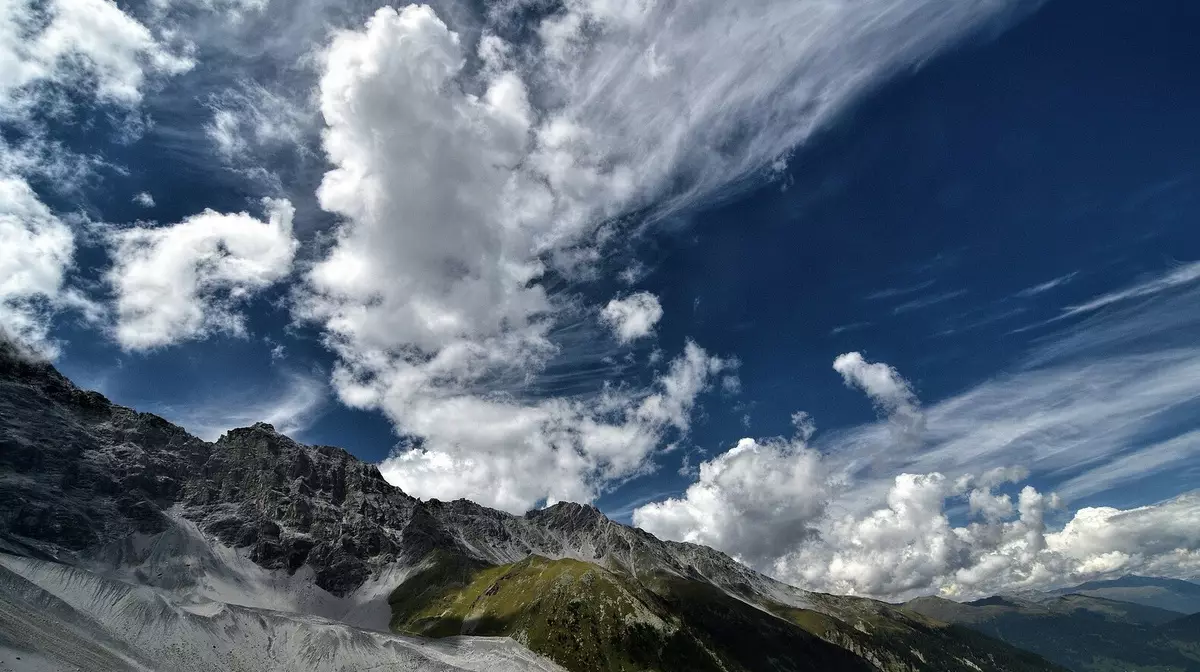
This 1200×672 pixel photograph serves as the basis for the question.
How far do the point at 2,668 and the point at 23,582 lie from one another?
9662 centimetres

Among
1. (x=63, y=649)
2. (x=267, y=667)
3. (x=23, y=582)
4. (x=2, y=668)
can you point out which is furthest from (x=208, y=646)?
(x=2, y=668)

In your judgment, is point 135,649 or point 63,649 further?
point 135,649

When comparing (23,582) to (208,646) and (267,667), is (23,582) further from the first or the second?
(267,667)

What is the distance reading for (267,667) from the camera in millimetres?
199875

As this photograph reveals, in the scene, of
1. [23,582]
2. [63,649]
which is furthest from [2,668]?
[23,582]

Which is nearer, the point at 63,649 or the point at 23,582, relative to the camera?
the point at 63,649

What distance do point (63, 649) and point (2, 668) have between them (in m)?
25.7

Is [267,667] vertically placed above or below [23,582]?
below

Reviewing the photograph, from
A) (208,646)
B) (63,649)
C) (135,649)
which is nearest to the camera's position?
(63,649)

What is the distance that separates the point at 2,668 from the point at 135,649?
241 feet

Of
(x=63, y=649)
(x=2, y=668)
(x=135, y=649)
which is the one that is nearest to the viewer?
(x=2, y=668)

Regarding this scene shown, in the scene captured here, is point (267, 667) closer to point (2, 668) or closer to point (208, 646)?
point (208, 646)

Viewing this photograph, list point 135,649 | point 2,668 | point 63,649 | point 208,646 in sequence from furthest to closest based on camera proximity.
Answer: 1. point 208,646
2. point 135,649
3. point 63,649
4. point 2,668

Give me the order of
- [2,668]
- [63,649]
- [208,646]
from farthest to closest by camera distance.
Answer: [208,646] → [63,649] → [2,668]
